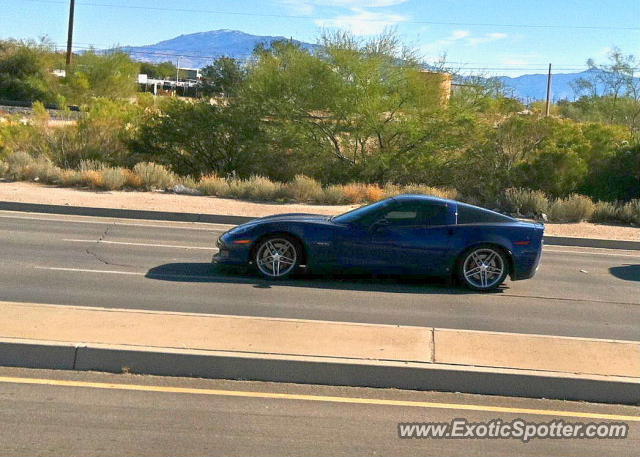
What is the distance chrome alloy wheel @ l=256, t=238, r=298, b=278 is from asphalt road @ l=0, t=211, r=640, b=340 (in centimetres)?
21

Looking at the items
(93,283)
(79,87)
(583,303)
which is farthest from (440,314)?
(79,87)

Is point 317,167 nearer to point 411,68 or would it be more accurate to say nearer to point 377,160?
point 377,160

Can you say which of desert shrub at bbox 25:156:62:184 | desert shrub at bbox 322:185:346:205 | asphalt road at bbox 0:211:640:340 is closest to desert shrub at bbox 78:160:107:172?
desert shrub at bbox 25:156:62:184

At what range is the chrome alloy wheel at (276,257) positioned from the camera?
10961 mm

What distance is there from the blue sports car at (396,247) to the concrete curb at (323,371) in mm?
4122

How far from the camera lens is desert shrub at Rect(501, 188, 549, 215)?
21.8m

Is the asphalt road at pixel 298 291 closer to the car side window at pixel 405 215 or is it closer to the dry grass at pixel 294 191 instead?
the car side window at pixel 405 215

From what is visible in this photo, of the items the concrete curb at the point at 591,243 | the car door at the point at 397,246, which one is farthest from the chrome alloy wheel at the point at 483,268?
the concrete curb at the point at 591,243

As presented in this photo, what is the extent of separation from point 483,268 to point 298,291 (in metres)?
2.44

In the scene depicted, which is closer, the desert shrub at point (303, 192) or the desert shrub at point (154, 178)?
the desert shrub at point (303, 192)

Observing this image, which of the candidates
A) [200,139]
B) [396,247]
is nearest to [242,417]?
[396,247]

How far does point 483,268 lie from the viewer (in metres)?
11.0

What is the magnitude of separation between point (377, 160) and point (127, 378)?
21352mm

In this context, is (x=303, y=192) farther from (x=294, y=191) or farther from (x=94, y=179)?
(x=94, y=179)
